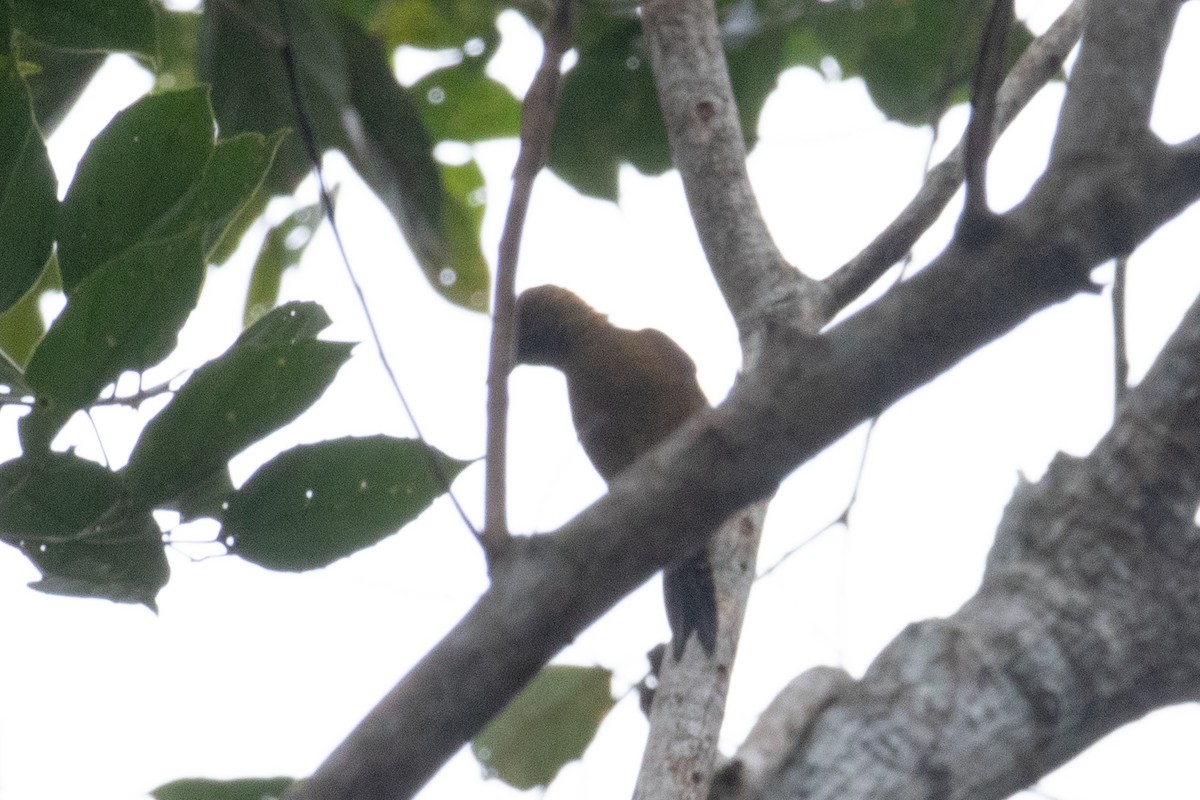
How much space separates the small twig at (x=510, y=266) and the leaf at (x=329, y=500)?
29 cm

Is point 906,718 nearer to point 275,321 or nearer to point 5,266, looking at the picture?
point 275,321

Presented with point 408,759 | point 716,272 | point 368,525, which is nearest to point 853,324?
point 408,759

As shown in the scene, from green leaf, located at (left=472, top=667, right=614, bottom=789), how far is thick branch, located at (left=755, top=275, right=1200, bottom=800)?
3.01 ft

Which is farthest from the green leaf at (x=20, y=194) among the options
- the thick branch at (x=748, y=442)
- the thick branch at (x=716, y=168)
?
the thick branch at (x=716, y=168)

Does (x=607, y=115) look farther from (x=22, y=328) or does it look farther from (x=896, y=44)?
(x=22, y=328)

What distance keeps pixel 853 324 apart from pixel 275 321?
0.93 m

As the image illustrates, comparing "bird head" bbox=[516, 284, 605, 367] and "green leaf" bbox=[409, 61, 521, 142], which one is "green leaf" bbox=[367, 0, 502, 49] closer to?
"green leaf" bbox=[409, 61, 521, 142]

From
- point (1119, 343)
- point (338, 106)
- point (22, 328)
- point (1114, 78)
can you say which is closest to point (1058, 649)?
point (1119, 343)

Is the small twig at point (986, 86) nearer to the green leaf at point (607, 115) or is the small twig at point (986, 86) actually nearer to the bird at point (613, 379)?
the bird at point (613, 379)

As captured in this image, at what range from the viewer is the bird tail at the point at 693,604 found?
8.19ft

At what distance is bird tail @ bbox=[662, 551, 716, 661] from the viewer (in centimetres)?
250

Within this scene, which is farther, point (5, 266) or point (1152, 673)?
point (1152, 673)

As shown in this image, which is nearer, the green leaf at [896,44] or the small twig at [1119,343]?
the small twig at [1119,343]

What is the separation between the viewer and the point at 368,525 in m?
1.62
